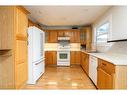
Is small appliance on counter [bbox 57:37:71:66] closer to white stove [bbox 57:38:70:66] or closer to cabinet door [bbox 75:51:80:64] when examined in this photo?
white stove [bbox 57:38:70:66]

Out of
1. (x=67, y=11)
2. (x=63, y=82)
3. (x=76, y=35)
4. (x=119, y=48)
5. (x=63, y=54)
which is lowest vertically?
(x=63, y=82)

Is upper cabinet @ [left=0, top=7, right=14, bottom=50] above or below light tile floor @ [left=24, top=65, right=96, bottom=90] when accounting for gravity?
above

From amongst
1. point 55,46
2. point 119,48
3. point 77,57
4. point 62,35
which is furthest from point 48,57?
point 119,48

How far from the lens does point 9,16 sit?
8.49ft

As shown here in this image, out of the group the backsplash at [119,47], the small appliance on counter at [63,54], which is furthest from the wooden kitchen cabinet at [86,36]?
the backsplash at [119,47]

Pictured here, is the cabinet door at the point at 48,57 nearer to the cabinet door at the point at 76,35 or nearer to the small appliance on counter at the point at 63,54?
the small appliance on counter at the point at 63,54

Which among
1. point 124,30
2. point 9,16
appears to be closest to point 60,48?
point 124,30

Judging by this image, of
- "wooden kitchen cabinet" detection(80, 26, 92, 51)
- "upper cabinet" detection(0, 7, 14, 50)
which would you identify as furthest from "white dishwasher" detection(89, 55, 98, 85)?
"wooden kitchen cabinet" detection(80, 26, 92, 51)

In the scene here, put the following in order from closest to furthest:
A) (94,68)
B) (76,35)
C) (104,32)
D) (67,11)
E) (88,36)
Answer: (94,68)
(67,11)
(104,32)
(88,36)
(76,35)

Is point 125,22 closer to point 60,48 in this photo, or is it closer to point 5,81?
point 5,81

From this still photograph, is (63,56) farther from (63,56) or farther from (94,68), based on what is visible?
(94,68)

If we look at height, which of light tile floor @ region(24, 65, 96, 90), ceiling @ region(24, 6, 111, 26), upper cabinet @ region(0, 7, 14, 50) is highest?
ceiling @ region(24, 6, 111, 26)
